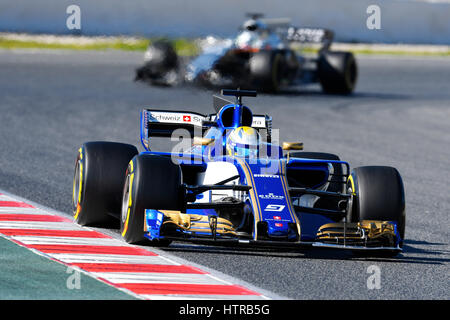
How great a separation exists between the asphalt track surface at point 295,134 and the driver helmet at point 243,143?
90 cm

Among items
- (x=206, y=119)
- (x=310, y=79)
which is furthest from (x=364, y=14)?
(x=206, y=119)

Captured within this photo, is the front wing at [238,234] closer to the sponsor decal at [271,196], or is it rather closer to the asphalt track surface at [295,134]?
the asphalt track surface at [295,134]

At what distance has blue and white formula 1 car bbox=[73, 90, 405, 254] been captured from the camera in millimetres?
7340

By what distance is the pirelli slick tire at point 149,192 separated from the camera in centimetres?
749

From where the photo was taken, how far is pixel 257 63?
68.8ft

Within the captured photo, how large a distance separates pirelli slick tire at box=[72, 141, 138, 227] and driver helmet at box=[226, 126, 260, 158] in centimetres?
88

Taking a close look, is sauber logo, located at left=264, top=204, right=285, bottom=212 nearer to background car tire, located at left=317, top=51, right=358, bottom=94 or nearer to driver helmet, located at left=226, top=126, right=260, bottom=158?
driver helmet, located at left=226, top=126, right=260, bottom=158

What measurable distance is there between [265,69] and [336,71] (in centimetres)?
241

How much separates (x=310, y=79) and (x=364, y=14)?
47.0 feet

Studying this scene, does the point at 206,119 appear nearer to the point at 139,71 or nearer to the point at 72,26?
the point at 139,71

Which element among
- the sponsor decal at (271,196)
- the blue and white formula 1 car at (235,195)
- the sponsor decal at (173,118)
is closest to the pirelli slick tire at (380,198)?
the blue and white formula 1 car at (235,195)

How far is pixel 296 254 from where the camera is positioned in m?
7.82

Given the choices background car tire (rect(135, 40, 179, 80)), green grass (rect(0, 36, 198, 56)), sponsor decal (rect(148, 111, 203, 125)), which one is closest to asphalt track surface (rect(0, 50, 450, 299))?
background car tire (rect(135, 40, 179, 80))

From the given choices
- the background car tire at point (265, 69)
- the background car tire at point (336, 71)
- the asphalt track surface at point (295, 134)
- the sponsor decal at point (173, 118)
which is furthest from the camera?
the background car tire at point (336, 71)
